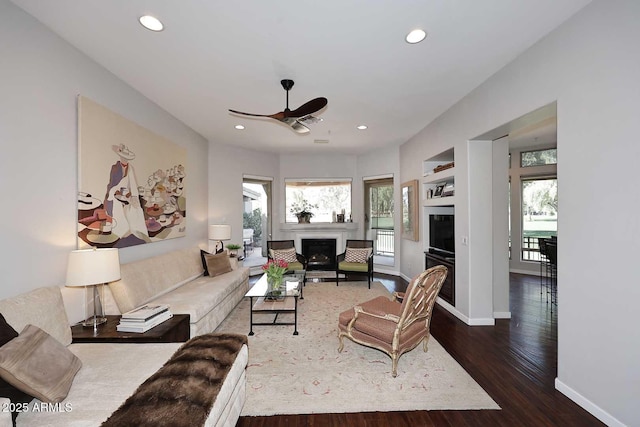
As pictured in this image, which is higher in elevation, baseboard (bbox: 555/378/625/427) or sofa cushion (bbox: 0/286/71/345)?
sofa cushion (bbox: 0/286/71/345)

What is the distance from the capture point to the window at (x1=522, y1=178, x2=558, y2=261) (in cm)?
668

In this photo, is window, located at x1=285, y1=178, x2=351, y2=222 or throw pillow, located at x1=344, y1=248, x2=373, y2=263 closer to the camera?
throw pillow, located at x1=344, y1=248, x2=373, y2=263

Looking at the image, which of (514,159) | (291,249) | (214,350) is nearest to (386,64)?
(214,350)

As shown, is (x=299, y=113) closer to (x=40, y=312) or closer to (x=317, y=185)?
(x=40, y=312)

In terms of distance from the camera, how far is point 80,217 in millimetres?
2635

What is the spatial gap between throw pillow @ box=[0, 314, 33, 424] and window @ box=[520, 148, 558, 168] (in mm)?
8811

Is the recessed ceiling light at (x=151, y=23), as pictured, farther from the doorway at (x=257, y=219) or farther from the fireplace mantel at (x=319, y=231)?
the fireplace mantel at (x=319, y=231)

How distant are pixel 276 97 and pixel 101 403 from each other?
133 inches

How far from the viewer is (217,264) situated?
459 centimetres

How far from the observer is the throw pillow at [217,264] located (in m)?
4.49

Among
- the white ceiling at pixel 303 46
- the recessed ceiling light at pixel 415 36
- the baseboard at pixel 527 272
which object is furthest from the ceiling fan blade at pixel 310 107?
the baseboard at pixel 527 272

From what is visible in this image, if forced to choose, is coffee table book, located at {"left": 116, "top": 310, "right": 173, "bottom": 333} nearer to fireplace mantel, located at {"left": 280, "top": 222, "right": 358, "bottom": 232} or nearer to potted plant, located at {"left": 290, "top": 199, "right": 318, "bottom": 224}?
fireplace mantel, located at {"left": 280, "top": 222, "right": 358, "bottom": 232}

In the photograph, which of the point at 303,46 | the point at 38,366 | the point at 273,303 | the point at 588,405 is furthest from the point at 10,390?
the point at 588,405

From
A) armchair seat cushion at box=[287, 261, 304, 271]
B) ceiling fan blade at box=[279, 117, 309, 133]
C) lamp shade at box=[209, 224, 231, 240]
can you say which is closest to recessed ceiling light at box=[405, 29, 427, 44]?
ceiling fan blade at box=[279, 117, 309, 133]
